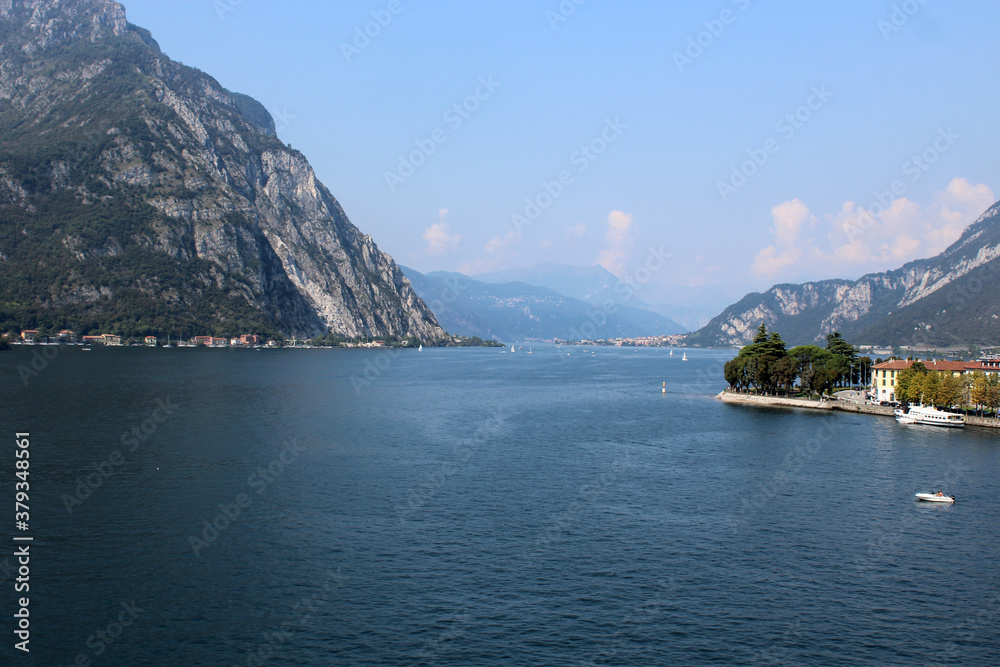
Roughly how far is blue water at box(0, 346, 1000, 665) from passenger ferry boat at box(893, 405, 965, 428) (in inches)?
Result: 595

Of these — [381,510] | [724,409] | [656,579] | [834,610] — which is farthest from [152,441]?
[724,409]

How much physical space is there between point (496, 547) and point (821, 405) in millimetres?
95855

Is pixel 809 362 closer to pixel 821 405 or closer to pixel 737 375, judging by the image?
pixel 737 375

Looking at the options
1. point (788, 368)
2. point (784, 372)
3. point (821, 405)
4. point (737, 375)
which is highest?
point (788, 368)

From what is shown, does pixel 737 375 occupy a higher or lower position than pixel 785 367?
lower

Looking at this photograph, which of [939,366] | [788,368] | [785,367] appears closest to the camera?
[939,366]

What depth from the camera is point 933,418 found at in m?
95.2

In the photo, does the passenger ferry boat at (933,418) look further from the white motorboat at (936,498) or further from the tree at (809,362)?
the white motorboat at (936,498)

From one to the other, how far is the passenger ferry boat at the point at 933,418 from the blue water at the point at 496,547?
49.6 ft

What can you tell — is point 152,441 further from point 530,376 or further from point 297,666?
point 530,376

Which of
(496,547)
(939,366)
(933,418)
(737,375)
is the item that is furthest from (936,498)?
(737,375)

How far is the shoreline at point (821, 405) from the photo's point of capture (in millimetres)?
95875

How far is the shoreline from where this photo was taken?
95875mm

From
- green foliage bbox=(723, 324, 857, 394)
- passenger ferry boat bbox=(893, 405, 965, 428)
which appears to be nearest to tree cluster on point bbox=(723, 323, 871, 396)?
green foliage bbox=(723, 324, 857, 394)
